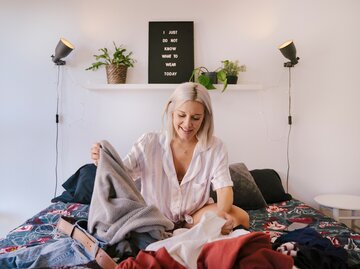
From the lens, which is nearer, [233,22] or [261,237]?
[261,237]

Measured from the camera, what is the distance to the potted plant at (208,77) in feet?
7.86

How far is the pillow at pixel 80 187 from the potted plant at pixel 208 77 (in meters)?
1.10

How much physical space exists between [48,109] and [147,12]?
3.88ft

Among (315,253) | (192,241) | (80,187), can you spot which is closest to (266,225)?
(315,253)

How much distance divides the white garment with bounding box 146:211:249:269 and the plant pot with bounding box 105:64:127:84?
1.64 m

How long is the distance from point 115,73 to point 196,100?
1175 millimetres

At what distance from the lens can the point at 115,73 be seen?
7.91 ft

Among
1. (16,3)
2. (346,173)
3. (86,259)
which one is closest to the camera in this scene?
(86,259)

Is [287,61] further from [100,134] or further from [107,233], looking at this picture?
[107,233]

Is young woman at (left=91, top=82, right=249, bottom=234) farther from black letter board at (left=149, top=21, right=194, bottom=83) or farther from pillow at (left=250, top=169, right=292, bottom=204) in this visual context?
black letter board at (left=149, top=21, right=194, bottom=83)

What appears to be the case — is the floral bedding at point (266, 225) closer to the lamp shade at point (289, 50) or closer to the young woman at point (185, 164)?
the young woman at point (185, 164)

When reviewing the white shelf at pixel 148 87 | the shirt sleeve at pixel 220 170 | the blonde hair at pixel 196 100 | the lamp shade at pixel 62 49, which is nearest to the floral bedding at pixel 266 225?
the shirt sleeve at pixel 220 170

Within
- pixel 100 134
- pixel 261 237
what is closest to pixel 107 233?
pixel 261 237

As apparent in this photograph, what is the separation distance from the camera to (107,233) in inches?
41.3
